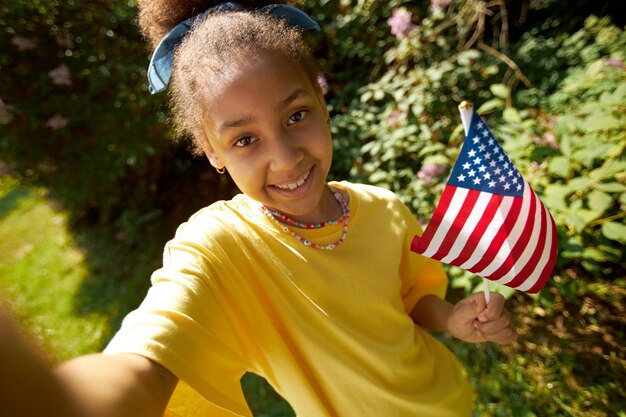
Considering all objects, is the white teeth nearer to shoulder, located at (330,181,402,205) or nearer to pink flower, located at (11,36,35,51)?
shoulder, located at (330,181,402,205)

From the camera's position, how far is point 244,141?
998mm

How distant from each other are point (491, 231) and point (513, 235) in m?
0.05

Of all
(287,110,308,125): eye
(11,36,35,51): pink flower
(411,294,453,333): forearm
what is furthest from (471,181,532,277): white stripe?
(11,36,35,51): pink flower

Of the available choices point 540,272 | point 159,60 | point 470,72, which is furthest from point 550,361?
point 159,60

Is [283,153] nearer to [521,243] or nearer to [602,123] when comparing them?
[521,243]

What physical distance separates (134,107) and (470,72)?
2.77 meters

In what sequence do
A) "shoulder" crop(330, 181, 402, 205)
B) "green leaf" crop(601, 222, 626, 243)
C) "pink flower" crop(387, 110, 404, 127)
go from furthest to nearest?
1. "pink flower" crop(387, 110, 404, 127)
2. "green leaf" crop(601, 222, 626, 243)
3. "shoulder" crop(330, 181, 402, 205)

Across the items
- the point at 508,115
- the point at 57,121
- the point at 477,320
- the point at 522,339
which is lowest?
the point at 522,339

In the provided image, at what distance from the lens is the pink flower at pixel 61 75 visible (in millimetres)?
3227

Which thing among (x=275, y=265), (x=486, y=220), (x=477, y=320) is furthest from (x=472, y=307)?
(x=275, y=265)

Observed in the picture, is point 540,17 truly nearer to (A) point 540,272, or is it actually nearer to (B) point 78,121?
(A) point 540,272

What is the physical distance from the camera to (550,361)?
7.14 feet

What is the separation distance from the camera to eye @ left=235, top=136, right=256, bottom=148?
3.24ft

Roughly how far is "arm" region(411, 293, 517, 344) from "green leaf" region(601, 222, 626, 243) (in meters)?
0.79
